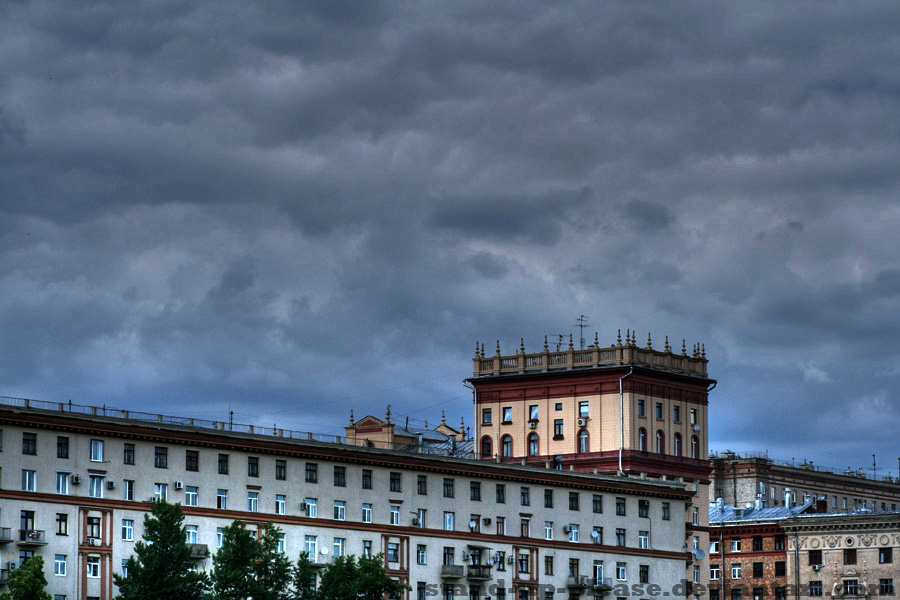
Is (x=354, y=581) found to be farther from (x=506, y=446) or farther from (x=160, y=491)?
(x=506, y=446)

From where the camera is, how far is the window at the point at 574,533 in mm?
143000

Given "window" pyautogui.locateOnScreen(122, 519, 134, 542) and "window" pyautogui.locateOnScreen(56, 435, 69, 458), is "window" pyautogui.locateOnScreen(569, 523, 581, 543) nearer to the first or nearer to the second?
"window" pyautogui.locateOnScreen(122, 519, 134, 542)

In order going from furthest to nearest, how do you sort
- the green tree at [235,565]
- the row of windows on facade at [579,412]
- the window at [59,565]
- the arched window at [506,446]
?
the arched window at [506,446] < the row of windows on facade at [579,412] < the window at [59,565] < the green tree at [235,565]

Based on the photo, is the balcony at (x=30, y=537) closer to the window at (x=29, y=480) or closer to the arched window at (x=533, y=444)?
the window at (x=29, y=480)

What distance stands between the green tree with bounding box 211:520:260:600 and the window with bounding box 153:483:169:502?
6.57m

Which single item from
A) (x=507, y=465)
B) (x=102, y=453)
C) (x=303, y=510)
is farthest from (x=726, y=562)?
(x=102, y=453)

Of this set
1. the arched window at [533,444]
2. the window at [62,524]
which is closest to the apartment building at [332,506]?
the window at [62,524]

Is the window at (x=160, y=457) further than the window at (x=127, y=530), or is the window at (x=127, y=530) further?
the window at (x=160, y=457)

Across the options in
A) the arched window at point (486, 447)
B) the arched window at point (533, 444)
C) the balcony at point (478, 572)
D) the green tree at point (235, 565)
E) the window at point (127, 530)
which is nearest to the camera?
the green tree at point (235, 565)

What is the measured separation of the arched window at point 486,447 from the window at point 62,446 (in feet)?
191

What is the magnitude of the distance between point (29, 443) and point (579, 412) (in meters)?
60.9

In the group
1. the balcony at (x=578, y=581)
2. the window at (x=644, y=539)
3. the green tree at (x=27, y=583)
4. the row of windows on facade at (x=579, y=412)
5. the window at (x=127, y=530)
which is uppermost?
the row of windows on facade at (x=579, y=412)

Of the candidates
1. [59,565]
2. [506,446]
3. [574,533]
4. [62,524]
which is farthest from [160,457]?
[506,446]

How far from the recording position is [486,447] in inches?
6722
